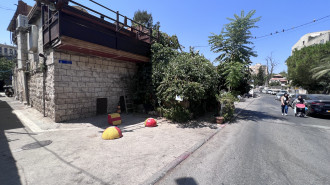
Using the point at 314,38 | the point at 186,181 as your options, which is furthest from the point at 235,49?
the point at 314,38

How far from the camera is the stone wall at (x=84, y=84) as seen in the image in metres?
6.91

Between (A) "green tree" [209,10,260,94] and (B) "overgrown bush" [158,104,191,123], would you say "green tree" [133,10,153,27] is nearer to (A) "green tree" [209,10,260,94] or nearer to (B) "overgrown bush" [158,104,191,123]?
(A) "green tree" [209,10,260,94]

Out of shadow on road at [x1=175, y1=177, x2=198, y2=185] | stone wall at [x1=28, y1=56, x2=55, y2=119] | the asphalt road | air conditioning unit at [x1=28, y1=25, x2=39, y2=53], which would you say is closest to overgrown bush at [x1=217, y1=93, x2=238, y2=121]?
the asphalt road

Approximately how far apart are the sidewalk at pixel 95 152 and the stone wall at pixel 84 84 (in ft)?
3.51

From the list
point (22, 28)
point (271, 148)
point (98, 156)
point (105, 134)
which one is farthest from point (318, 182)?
point (22, 28)

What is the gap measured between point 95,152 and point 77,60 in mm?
5688

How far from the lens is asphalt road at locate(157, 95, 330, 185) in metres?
2.89

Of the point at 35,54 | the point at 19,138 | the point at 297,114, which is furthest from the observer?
the point at 297,114

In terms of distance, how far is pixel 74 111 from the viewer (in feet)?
24.3

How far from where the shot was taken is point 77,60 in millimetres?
7414

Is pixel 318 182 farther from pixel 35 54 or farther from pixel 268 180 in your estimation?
pixel 35 54

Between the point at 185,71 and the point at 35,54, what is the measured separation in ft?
34.1

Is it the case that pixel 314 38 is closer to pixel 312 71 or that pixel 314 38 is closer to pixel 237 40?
pixel 312 71

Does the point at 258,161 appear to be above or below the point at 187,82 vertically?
below
